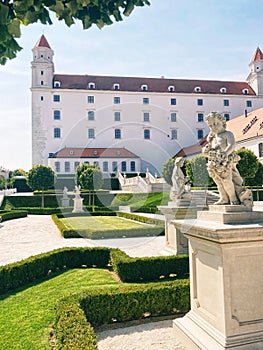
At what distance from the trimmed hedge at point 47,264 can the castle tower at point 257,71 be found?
51404mm

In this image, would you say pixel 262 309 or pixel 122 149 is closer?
pixel 262 309

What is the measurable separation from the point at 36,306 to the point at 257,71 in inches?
2160

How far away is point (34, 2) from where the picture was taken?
2053mm

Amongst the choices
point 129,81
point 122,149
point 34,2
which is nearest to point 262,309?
point 34,2

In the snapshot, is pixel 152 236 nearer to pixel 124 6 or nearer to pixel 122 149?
pixel 124 6

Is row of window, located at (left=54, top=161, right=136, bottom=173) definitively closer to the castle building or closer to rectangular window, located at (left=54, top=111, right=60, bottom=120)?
the castle building

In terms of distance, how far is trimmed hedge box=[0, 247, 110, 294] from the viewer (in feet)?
21.3

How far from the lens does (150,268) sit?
6.74m

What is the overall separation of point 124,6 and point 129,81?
5131cm

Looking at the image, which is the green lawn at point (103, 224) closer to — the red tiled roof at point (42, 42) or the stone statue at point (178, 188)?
the stone statue at point (178, 188)

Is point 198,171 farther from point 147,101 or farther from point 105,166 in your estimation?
point 147,101

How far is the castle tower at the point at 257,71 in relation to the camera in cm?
5124

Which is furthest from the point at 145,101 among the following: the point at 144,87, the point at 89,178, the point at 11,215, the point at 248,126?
the point at 11,215

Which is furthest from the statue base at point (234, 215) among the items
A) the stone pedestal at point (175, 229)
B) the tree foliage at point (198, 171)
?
the tree foliage at point (198, 171)
